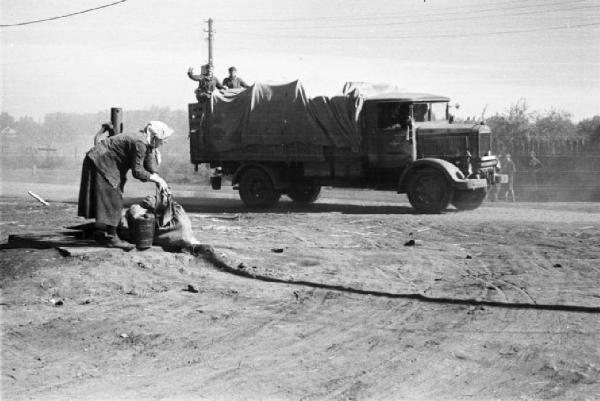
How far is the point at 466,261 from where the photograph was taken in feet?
37.9

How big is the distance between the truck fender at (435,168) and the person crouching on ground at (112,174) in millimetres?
8518

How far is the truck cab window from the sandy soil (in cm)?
538

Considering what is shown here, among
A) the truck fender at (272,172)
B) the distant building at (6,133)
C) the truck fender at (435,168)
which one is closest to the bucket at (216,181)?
the truck fender at (272,172)

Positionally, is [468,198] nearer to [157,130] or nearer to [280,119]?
[280,119]

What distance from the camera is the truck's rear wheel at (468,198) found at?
19.3 metres

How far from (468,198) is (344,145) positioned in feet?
11.0

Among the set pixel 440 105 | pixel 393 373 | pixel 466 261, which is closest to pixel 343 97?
pixel 440 105

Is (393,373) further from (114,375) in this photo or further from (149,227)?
(149,227)

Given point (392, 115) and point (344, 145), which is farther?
point (344, 145)

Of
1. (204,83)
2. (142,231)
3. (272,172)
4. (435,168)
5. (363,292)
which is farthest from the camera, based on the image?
(204,83)

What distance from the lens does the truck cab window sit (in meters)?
18.4

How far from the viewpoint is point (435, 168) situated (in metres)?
18.1

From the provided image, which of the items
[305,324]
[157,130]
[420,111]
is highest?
[420,111]

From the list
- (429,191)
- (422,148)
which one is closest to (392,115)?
(422,148)
